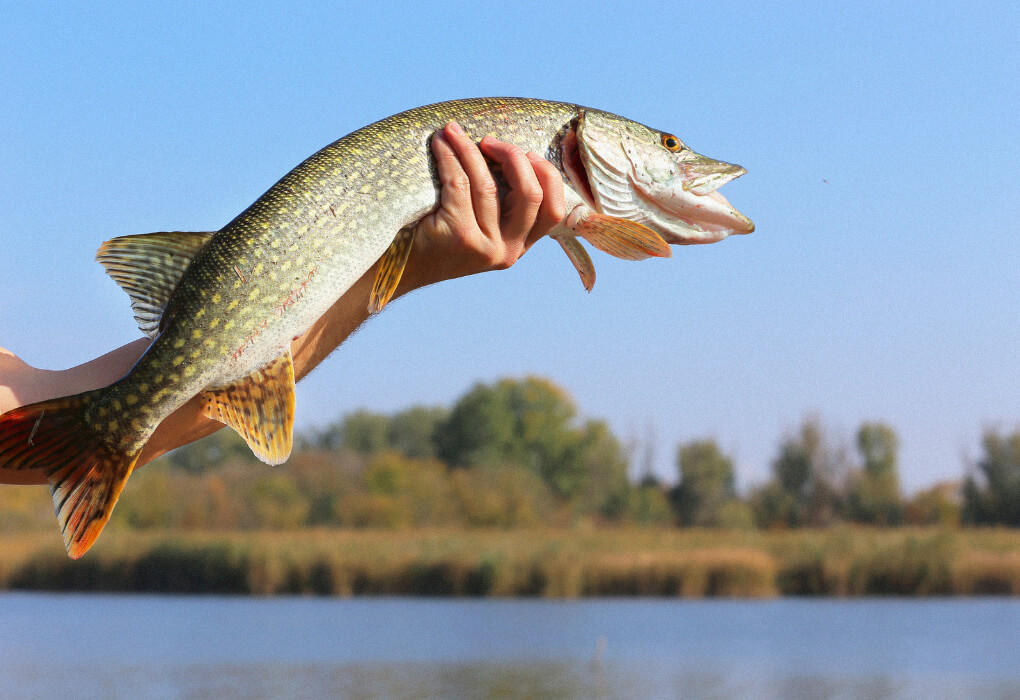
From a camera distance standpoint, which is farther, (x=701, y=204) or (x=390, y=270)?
(x=701, y=204)

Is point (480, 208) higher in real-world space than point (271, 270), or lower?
higher

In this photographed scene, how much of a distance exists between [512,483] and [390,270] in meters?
42.0

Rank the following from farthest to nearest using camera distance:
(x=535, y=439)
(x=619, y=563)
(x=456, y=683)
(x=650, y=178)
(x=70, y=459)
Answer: (x=535, y=439)
(x=619, y=563)
(x=456, y=683)
(x=650, y=178)
(x=70, y=459)

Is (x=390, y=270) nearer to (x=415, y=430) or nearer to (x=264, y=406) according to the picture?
(x=264, y=406)

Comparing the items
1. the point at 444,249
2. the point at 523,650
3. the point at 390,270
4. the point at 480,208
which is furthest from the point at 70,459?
the point at 523,650

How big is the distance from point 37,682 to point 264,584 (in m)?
10.1

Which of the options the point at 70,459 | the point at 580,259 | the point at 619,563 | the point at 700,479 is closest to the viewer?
the point at 70,459

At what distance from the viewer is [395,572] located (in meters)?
30.3

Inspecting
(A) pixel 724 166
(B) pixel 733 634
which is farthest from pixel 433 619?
(A) pixel 724 166

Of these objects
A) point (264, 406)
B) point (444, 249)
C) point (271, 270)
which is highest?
point (444, 249)

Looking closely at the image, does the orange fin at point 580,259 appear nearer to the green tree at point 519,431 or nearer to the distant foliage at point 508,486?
the distant foliage at point 508,486

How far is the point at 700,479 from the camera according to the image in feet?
163

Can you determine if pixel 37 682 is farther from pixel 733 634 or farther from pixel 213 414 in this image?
pixel 213 414

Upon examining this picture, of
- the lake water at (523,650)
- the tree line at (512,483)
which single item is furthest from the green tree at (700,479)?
the lake water at (523,650)
